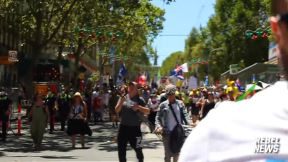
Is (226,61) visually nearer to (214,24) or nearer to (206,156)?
(214,24)

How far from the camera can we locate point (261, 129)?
4.31ft

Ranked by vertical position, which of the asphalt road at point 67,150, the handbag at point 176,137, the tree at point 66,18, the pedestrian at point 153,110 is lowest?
the asphalt road at point 67,150

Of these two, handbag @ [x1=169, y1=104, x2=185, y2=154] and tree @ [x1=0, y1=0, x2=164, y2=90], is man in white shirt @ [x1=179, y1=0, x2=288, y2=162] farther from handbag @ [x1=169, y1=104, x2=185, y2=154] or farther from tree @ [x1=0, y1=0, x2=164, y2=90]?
tree @ [x1=0, y1=0, x2=164, y2=90]

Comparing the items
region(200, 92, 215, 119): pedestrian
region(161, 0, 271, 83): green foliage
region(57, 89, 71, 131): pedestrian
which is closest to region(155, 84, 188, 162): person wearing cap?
region(200, 92, 215, 119): pedestrian

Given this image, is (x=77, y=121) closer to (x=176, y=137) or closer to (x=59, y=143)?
(x=59, y=143)

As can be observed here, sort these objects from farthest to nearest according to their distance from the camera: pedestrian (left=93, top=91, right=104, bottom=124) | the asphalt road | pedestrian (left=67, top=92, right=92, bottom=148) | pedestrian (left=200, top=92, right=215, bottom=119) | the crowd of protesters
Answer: pedestrian (left=93, top=91, right=104, bottom=124) < pedestrian (left=67, top=92, right=92, bottom=148) < pedestrian (left=200, top=92, right=215, bottom=119) < the asphalt road < the crowd of protesters

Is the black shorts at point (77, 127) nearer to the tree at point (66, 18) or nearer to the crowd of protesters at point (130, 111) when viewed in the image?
the crowd of protesters at point (130, 111)

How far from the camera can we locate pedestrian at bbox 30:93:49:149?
16.1m

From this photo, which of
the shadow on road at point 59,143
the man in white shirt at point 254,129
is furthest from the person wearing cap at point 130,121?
the man in white shirt at point 254,129

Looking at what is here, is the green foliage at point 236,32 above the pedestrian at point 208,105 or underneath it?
above

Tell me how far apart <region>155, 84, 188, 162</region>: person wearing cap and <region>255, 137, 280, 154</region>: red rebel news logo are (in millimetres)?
8749

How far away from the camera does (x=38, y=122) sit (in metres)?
16.3

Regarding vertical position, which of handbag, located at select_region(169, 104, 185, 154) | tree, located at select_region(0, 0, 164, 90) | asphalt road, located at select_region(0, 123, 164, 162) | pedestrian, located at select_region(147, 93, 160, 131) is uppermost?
tree, located at select_region(0, 0, 164, 90)

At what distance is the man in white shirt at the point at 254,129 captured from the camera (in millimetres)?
1300
